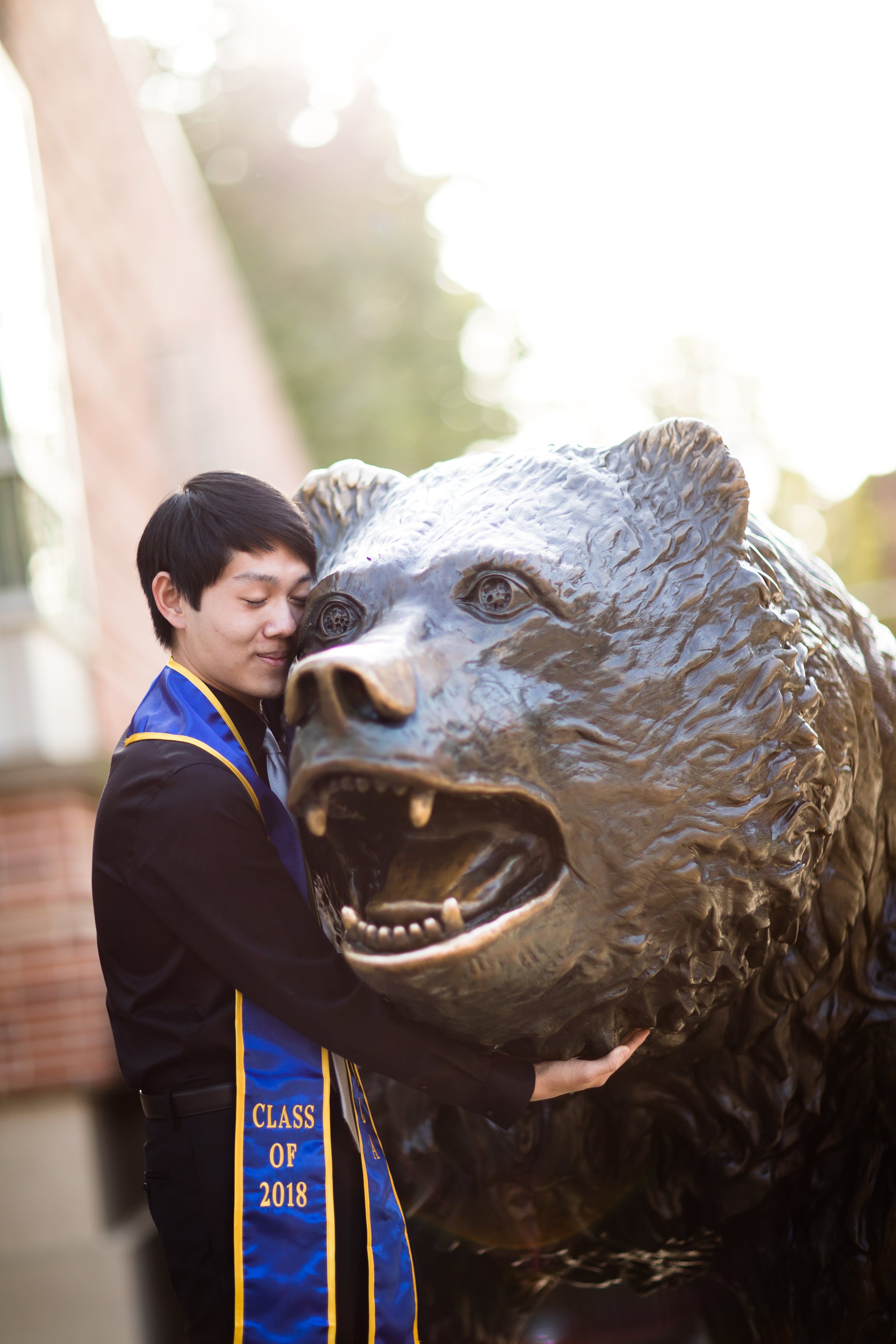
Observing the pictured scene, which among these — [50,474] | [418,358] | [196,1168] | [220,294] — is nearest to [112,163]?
[50,474]

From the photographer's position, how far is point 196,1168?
1580 mm

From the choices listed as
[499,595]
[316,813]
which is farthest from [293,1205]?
[499,595]

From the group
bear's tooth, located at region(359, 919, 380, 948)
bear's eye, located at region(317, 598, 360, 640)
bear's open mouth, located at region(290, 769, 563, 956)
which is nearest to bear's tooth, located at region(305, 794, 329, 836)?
bear's open mouth, located at region(290, 769, 563, 956)

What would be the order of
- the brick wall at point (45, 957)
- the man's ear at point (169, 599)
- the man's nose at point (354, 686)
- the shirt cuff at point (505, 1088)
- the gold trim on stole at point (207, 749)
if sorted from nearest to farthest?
the man's nose at point (354, 686)
the shirt cuff at point (505, 1088)
the gold trim on stole at point (207, 749)
the man's ear at point (169, 599)
the brick wall at point (45, 957)

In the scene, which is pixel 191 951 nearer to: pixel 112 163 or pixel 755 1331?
pixel 755 1331

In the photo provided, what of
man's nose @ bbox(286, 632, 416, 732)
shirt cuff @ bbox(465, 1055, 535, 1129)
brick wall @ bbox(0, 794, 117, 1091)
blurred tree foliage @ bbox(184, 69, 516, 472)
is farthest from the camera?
blurred tree foliage @ bbox(184, 69, 516, 472)

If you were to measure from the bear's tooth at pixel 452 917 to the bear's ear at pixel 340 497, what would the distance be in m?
0.64

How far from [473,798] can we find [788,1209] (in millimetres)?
855

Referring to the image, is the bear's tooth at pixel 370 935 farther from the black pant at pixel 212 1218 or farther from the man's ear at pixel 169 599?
the man's ear at pixel 169 599

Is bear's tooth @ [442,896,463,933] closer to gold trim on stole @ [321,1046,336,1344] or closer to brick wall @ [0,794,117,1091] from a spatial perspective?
gold trim on stole @ [321,1046,336,1344]

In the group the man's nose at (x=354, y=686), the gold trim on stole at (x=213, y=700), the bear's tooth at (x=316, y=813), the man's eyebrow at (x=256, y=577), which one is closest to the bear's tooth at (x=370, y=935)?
the bear's tooth at (x=316, y=813)

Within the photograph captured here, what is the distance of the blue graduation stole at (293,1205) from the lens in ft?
4.98

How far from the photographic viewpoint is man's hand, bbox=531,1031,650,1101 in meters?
1.50

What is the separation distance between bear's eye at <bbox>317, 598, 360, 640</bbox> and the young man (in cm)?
12
